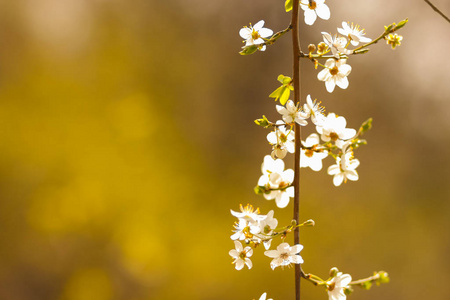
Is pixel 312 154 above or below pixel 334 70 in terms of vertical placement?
below

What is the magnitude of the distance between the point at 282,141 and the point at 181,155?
1.83m

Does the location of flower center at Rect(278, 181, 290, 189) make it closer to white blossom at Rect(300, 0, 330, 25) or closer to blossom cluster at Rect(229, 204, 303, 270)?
blossom cluster at Rect(229, 204, 303, 270)

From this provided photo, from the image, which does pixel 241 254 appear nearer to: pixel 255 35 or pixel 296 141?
pixel 296 141

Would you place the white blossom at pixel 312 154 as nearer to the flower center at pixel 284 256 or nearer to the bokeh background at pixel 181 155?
the flower center at pixel 284 256

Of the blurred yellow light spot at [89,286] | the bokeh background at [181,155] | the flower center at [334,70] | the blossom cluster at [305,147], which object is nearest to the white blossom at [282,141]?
the blossom cluster at [305,147]

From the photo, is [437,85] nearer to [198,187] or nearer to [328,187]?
[328,187]

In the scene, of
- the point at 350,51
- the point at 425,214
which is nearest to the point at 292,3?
the point at 350,51

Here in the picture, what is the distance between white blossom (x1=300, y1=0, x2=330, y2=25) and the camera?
1.95 ft

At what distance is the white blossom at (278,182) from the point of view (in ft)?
1.64

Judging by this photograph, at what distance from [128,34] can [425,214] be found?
1.88m

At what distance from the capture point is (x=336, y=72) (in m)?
0.60

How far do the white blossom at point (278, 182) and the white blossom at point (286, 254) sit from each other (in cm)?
6

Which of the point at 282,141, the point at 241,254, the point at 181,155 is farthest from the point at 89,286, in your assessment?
the point at 282,141

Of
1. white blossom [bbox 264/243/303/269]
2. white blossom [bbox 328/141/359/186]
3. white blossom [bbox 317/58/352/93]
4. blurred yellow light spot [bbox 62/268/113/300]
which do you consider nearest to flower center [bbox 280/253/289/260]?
white blossom [bbox 264/243/303/269]
